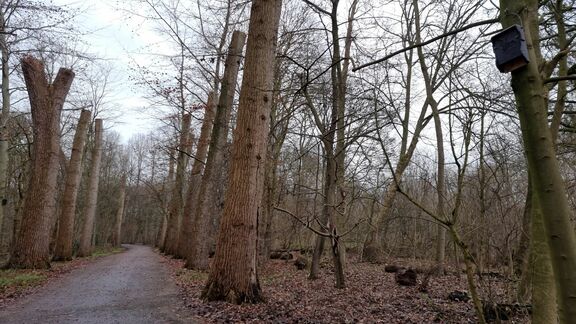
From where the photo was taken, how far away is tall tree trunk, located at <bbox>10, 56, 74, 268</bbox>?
413 inches

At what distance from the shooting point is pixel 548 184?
1708 millimetres

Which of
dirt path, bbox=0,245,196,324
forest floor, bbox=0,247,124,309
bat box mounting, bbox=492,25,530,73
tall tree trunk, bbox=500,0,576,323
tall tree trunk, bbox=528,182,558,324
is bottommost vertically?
forest floor, bbox=0,247,124,309

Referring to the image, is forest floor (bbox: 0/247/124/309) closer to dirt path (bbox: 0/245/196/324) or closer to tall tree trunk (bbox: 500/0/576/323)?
dirt path (bbox: 0/245/196/324)

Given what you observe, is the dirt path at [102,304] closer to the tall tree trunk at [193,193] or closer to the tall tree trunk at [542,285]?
the tall tree trunk at [542,285]

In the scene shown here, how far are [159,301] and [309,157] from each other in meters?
10.6

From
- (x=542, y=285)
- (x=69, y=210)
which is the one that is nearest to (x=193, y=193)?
(x=69, y=210)

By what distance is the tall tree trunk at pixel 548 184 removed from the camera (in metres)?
1.63

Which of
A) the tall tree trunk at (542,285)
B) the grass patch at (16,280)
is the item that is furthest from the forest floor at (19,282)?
the tall tree trunk at (542,285)

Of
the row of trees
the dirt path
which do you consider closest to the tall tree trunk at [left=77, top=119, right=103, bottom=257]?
the row of trees

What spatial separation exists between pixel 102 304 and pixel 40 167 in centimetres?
700

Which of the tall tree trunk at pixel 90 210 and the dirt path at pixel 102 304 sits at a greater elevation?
the tall tree trunk at pixel 90 210

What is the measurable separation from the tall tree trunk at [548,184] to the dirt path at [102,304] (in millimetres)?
4428

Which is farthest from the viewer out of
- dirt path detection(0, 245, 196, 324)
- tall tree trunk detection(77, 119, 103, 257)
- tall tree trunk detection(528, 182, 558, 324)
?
tall tree trunk detection(77, 119, 103, 257)

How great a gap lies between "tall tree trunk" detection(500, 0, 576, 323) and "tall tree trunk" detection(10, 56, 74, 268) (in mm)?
12201
